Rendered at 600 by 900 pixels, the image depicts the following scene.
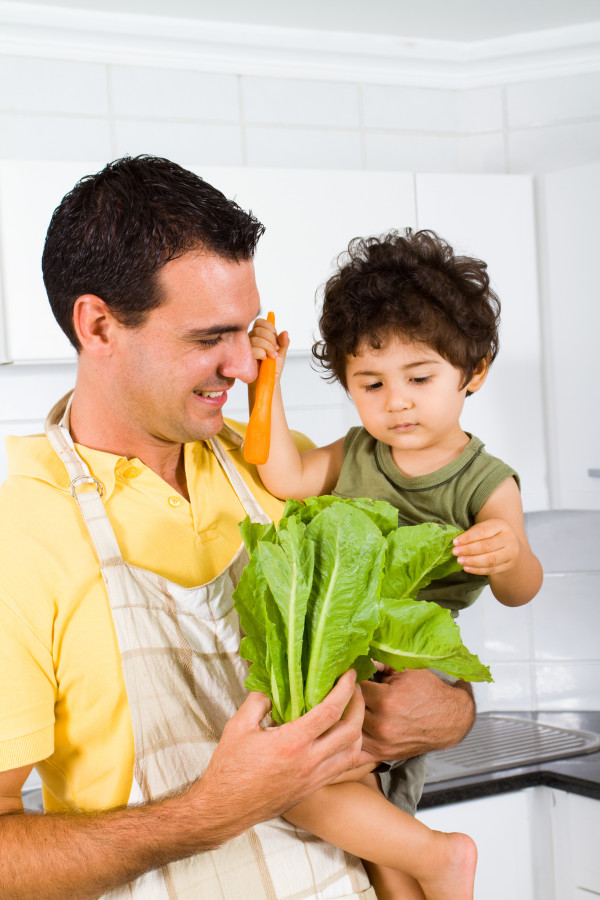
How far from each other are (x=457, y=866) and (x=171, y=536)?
2.05ft

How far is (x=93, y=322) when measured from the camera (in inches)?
48.3

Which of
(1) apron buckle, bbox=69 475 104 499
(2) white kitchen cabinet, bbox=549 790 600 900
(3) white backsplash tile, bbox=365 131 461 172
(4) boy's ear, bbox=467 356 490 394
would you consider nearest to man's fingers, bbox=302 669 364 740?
(1) apron buckle, bbox=69 475 104 499

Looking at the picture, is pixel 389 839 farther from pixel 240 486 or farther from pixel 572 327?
pixel 572 327

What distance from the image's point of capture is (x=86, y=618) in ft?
3.49

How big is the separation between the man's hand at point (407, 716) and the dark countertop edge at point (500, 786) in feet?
2.62

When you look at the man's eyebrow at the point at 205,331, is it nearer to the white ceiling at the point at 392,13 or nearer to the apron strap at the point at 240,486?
the apron strap at the point at 240,486

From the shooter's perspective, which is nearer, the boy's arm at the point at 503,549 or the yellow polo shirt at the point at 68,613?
the yellow polo shirt at the point at 68,613

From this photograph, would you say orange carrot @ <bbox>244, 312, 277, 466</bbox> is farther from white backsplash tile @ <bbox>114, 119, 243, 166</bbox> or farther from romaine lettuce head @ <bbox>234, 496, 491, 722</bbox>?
white backsplash tile @ <bbox>114, 119, 243, 166</bbox>

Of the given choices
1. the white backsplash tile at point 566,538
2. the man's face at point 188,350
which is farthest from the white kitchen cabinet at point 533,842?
the man's face at point 188,350

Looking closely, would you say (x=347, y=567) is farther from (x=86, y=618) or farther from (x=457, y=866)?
(x=457, y=866)

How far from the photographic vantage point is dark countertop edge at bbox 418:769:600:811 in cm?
204

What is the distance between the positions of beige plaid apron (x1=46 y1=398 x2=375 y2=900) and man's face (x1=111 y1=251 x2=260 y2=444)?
0.41ft

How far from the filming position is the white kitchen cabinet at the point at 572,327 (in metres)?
2.24

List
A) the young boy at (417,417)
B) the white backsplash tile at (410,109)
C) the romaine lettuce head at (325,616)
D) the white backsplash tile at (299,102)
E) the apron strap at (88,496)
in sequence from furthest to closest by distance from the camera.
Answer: the white backsplash tile at (410,109)
the white backsplash tile at (299,102)
the young boy at (417,417)
the apron strap at (88,496)
the romaine lettuce head at (325,616)
